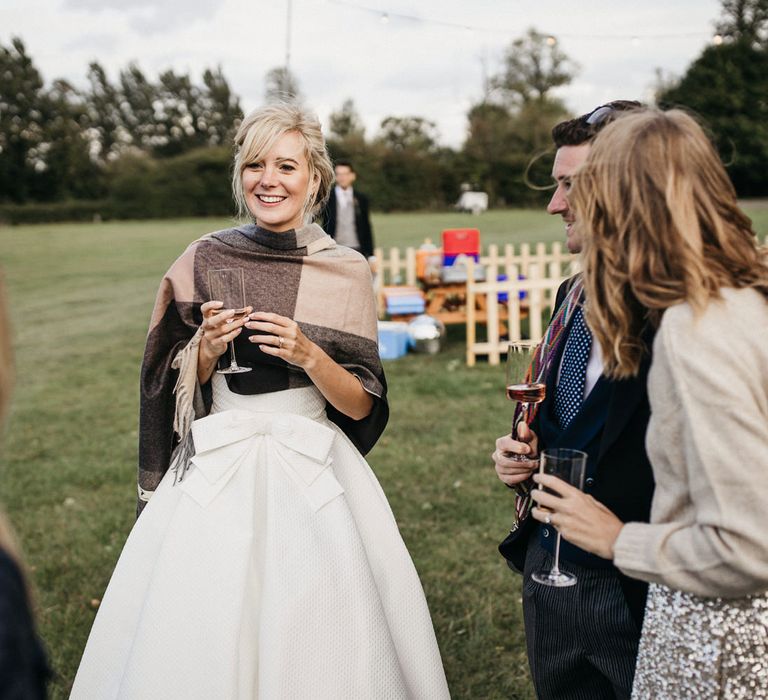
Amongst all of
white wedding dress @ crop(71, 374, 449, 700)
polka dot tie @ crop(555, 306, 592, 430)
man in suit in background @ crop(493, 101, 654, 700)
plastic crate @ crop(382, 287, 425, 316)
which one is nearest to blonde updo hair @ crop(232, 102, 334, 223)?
white wedding dress @ crop(71, 374, 449, 700)

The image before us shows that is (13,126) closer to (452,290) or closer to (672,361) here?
(452,290)

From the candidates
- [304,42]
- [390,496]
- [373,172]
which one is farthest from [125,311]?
[373,172]

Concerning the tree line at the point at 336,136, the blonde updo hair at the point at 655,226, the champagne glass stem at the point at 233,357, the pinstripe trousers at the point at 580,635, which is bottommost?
the pinstripe trousers at the point at 580,635

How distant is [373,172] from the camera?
49.7m

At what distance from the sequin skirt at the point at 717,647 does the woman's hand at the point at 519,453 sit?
69cm

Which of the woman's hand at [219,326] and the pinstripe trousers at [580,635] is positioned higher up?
the woman's hand at [219,326]

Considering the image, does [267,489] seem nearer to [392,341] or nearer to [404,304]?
[392,341]

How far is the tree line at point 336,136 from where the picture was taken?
156 ft

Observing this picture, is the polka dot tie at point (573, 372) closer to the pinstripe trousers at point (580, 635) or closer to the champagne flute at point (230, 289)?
the pinstripe trousers at point (580, 635)

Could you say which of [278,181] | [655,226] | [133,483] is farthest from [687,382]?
[133,483]

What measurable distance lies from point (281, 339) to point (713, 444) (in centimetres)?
151

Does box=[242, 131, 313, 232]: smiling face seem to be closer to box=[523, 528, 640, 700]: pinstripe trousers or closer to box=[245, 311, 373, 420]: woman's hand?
box=[245, 311, 373, 420]: woman's hand

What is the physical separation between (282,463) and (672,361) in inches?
61.1

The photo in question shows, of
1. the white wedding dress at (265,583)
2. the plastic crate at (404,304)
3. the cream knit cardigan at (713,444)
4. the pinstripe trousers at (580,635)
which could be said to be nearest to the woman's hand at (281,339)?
the white wedding dress at (265,583)
